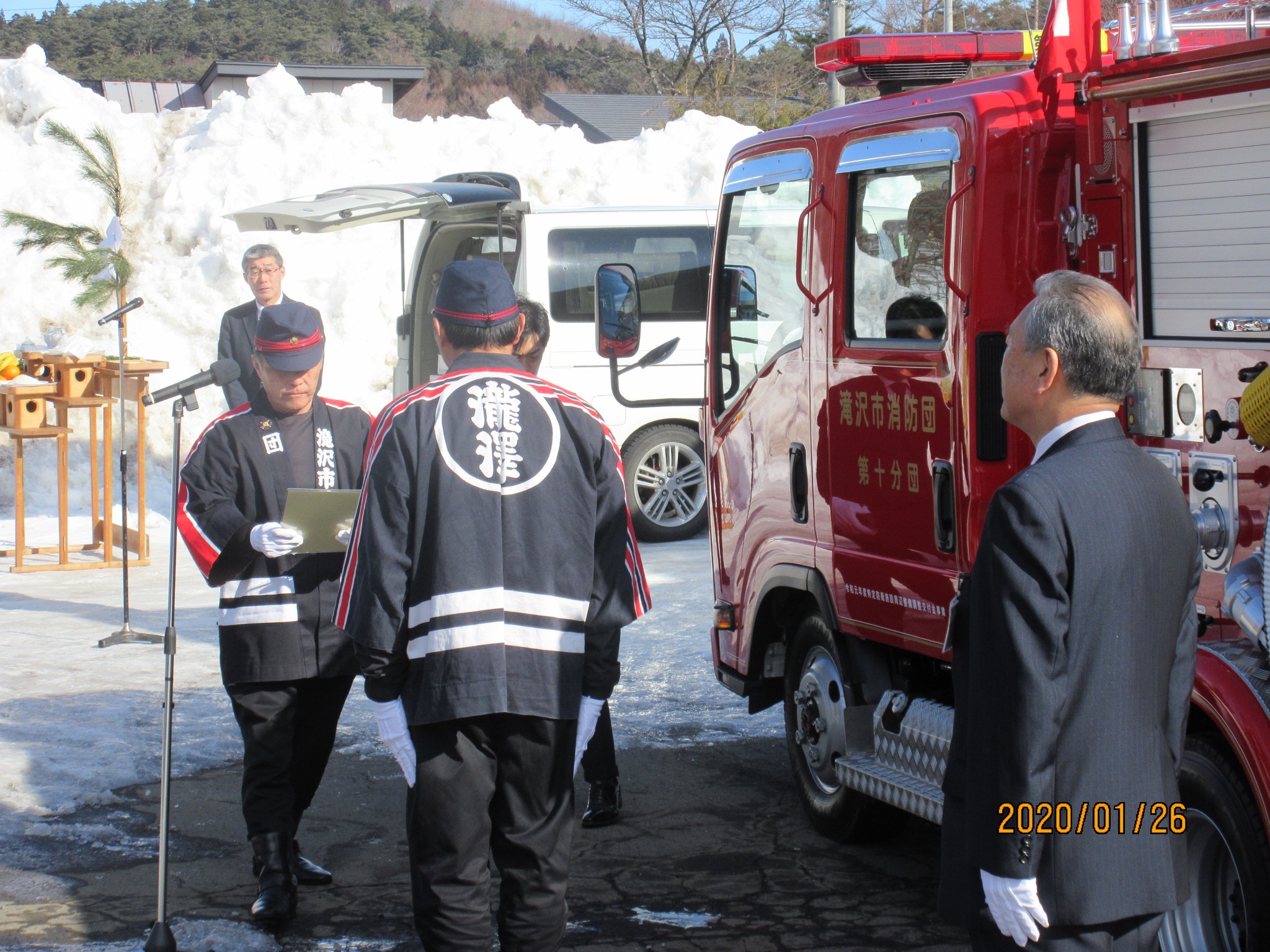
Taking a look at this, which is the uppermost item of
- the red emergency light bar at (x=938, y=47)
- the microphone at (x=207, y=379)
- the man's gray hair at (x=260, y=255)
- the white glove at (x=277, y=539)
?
the red emergency light bar at (x=938, y=47)

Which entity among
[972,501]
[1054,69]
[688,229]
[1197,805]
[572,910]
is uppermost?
[688,229]

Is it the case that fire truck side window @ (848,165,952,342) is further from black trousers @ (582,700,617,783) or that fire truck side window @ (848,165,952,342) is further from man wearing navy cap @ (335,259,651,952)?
black trousers @ (582,700,617,783)

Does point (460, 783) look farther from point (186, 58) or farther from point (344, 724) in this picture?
point (186, 58)

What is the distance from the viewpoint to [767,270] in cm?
500

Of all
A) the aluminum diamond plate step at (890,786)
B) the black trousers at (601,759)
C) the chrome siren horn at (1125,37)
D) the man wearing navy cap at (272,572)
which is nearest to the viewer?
the chrome siren horn at (1125,37)

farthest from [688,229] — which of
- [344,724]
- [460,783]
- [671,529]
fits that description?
[460,783]

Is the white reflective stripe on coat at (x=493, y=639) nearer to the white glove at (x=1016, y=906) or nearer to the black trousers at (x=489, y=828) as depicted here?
the black trousers at (x=489, y=828)

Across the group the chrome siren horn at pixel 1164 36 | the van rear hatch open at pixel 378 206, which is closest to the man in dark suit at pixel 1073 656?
the chrome siren horn at pixel 1164 36

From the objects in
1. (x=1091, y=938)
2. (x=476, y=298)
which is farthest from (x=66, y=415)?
(x=1091, y=938)

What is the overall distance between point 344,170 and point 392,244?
137 centimetres

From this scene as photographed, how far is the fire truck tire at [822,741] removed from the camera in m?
4.63

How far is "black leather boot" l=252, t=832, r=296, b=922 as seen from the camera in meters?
4.07

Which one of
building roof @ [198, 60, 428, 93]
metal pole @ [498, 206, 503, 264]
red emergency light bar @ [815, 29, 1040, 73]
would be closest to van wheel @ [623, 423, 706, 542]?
metal pole @ [498, 206, 503, 264]
